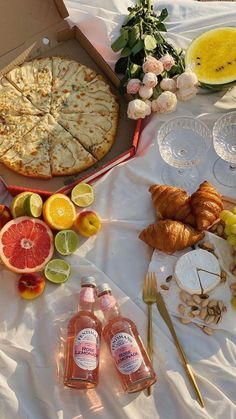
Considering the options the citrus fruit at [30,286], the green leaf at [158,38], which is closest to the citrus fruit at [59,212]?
the citrus fruit at [30,286]

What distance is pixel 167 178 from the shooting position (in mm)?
2803

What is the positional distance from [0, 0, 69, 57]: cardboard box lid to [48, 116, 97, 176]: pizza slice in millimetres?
545

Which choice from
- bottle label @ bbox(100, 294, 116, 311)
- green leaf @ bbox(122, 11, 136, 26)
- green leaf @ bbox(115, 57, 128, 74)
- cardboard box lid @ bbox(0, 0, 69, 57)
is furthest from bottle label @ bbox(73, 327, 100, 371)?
green leaf @ bbox(122, 11, 136, 26)

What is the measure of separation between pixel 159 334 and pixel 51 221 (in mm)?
711

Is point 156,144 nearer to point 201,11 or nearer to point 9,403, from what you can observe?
point 201,11

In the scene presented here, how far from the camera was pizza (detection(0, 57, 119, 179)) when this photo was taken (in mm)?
2824

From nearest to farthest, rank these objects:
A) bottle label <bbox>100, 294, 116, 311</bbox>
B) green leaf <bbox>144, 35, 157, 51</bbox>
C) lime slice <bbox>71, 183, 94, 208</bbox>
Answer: bottle label <bbox>100, 294, 116, 311</bbox>
lime slice <bbox>71, 183, 94, 208</bbox>
green leaf <bbox>144, 35, 157, 51</bbox>

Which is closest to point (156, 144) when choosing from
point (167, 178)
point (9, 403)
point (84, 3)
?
point (167, 178)

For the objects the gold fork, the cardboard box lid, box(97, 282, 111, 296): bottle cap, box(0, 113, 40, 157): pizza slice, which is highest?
the cardboard box lid

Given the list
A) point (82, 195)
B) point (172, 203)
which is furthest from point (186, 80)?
point (82, 195)

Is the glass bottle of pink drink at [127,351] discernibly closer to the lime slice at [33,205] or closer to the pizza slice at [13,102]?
the lime slice at [33,205]

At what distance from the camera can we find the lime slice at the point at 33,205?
8.46 ft

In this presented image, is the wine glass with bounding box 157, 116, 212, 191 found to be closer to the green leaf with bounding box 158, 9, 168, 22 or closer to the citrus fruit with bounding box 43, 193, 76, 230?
the citrus fruit with bounding box 43, 193, 76, 230

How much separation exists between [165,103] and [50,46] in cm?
81
